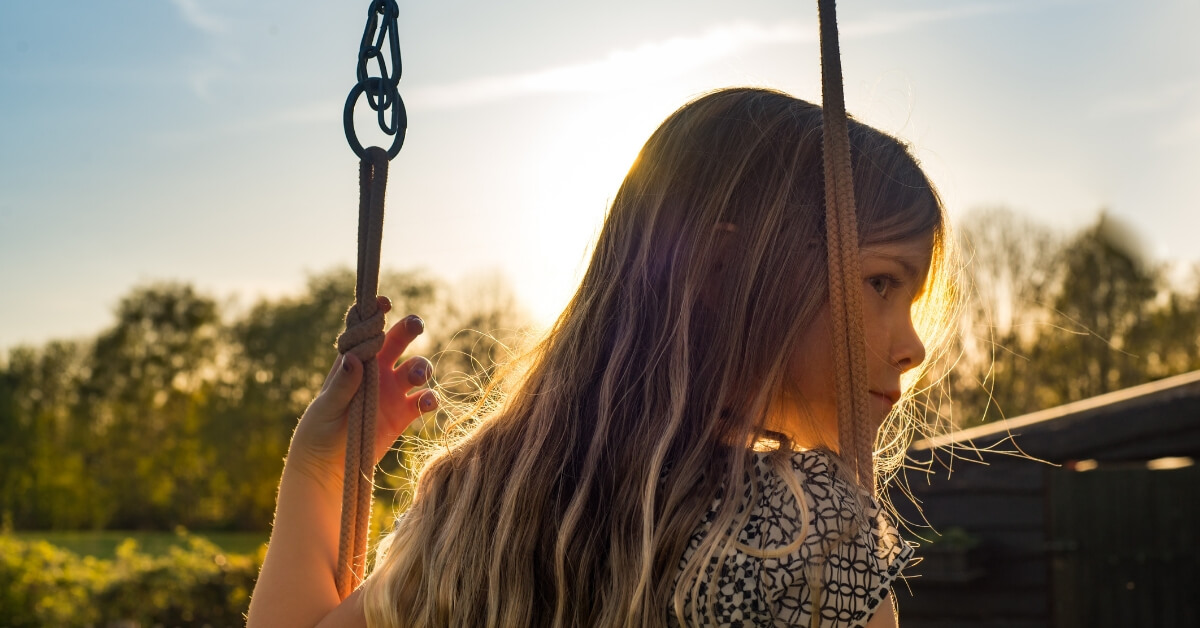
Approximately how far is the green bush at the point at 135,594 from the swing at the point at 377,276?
22.8 ft

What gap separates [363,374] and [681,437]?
418 mm

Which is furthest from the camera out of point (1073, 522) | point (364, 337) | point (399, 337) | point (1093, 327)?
point (1093, 327)

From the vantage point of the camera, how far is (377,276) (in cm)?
120

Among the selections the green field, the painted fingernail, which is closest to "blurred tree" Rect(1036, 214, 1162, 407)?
the painted fingernail

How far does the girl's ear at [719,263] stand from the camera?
1100 millimetres

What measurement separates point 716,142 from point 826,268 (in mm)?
210

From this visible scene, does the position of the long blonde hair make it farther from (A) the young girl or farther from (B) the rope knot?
(B) the rope knot

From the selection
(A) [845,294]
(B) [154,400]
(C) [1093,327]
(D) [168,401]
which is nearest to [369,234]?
(A) [845,294]

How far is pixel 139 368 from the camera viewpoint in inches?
960

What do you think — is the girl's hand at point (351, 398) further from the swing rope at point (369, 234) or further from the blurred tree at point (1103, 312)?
the blurred tree at point (1103, 312)

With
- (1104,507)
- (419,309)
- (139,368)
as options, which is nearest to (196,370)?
A: (139,368)

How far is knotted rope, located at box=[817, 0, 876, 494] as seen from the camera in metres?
0.97

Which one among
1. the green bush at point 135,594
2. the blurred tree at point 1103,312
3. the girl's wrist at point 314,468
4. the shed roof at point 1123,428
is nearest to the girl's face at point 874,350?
the girl's wrist at point 314,468

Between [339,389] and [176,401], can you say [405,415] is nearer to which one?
[339,389]
